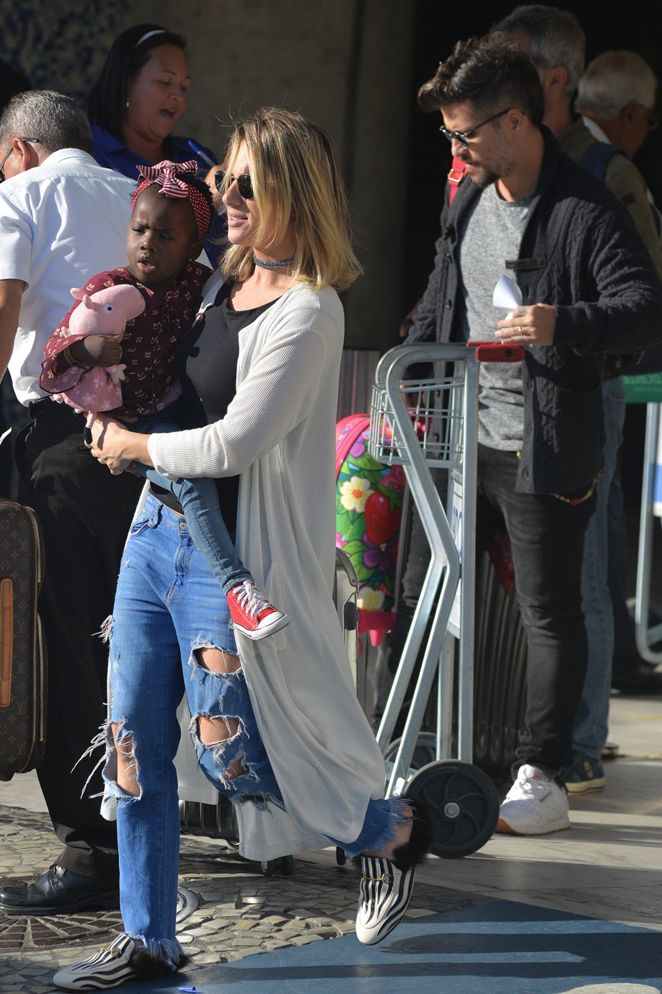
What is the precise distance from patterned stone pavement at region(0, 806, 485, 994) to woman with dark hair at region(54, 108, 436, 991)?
196mm

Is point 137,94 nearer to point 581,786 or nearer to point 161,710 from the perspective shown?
point 161,710

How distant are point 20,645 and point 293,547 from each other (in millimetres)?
809

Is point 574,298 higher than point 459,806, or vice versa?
point 574,298

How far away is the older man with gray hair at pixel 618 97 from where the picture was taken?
5.46 metres

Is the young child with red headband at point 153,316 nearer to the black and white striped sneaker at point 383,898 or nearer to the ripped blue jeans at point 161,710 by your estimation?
the ripped blue jeans at point 161,710

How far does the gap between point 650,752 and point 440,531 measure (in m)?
1.86

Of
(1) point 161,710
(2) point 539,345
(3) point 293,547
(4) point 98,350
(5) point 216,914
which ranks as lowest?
(5) point 216,914

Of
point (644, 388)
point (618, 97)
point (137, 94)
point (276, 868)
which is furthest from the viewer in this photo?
point (644, 388)

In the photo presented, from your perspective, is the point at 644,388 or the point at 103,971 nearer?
the point at 103,971

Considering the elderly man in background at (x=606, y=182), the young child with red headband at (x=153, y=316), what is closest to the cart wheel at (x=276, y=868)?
the young child with red headband at (x=153, y=316)

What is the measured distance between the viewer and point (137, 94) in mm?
4461

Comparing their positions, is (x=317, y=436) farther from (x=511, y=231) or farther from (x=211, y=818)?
(x=511, y=231)

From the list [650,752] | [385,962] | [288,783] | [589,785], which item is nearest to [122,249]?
[288,783]

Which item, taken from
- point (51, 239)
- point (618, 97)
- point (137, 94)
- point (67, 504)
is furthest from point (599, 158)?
point (67, 504)
